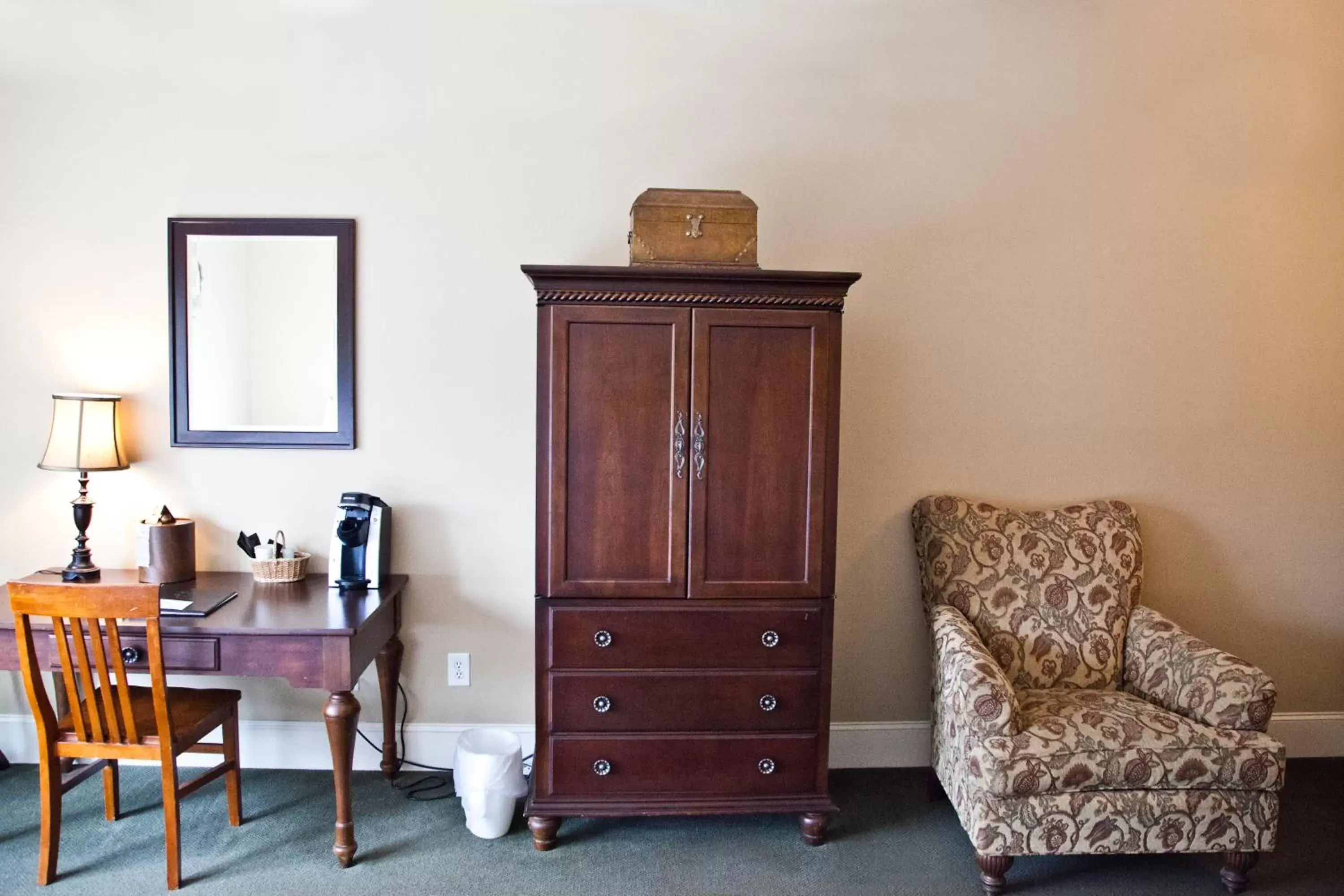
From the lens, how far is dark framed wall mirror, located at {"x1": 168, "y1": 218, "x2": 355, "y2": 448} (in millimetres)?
2812

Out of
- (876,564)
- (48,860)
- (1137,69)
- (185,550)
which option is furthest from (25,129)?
(1137,69)

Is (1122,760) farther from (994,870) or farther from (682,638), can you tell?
(682,638)

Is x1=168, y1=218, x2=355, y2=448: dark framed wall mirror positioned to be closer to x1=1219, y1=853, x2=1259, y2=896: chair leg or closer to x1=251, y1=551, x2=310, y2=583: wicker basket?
x1=251, y1=551, x2=310, y2=583: wicker basket

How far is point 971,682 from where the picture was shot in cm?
229

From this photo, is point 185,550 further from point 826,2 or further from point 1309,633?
point 1309,633

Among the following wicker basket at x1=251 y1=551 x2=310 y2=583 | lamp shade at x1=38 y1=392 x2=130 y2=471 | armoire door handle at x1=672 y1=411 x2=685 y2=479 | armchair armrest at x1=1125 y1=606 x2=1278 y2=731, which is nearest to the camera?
armchair armrest at x1=1125 y1=606 x2=1278 y2=731

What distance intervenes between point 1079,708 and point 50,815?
2.86 m

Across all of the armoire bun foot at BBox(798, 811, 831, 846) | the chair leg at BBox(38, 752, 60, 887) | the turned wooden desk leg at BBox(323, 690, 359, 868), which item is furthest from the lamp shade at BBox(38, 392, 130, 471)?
the armoire bun foot at BBox(798, 811, 831, 846)

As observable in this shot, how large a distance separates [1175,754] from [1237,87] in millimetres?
2300

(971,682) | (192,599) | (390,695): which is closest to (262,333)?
(192,599)

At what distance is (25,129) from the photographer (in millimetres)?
2777

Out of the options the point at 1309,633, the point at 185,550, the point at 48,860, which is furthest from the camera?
the point at 1309,633

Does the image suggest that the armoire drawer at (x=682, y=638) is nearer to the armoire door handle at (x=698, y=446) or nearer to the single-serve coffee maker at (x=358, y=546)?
the armoire door handle at (x=698, y=446)

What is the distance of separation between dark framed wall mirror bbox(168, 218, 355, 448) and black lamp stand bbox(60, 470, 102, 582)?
318mm
